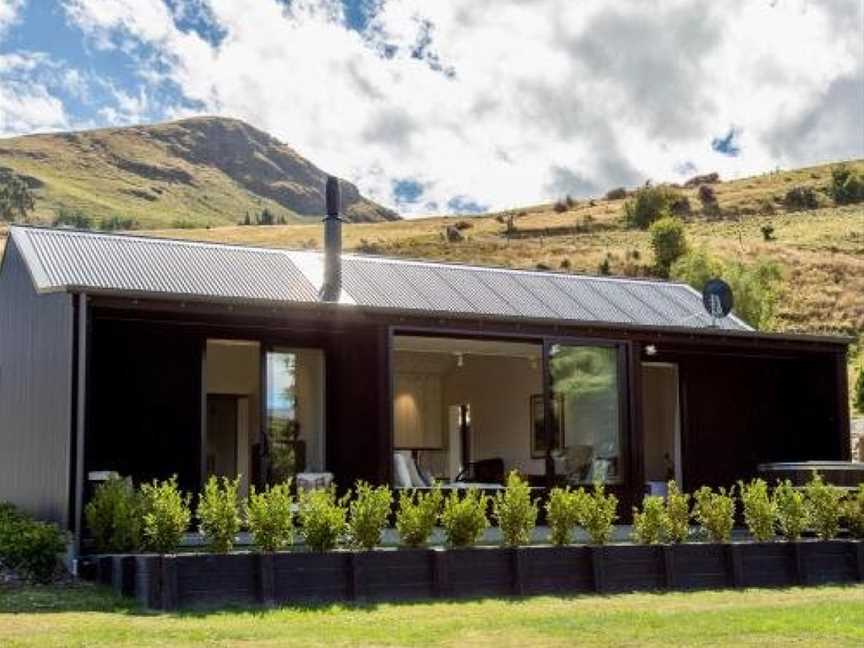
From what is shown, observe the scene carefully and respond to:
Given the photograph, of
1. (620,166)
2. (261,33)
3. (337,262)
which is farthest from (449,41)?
(620,166)

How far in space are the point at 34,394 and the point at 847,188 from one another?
55.7m

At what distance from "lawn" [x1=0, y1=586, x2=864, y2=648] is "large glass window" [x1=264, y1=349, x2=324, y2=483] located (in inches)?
144

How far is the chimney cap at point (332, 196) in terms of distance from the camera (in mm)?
15921

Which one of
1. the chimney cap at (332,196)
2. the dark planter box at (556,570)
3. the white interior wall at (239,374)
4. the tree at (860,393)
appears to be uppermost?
the chimney cap at (332,196)

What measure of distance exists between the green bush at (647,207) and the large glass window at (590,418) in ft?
144

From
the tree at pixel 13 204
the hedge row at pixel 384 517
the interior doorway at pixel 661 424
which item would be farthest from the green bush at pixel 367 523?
the tree at pixel 13 204

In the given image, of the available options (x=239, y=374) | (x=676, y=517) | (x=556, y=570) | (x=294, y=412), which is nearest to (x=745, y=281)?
(x=239, y=374)

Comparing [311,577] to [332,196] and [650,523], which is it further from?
[332,196]

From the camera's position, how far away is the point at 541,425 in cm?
1669

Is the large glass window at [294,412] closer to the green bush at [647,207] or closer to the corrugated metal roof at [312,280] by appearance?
the corrugated metal roof at [312,280]

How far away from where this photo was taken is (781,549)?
11883mm

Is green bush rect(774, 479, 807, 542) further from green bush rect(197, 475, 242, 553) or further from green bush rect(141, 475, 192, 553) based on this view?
green bush rect(141, 475, 192, 553)

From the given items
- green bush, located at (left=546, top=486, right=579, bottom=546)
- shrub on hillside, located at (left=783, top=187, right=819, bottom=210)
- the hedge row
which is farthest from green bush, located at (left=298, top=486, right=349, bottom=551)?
shrub on hillside, located at (left=783, top=187, right=819, bottom=210)

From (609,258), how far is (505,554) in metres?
38.9
